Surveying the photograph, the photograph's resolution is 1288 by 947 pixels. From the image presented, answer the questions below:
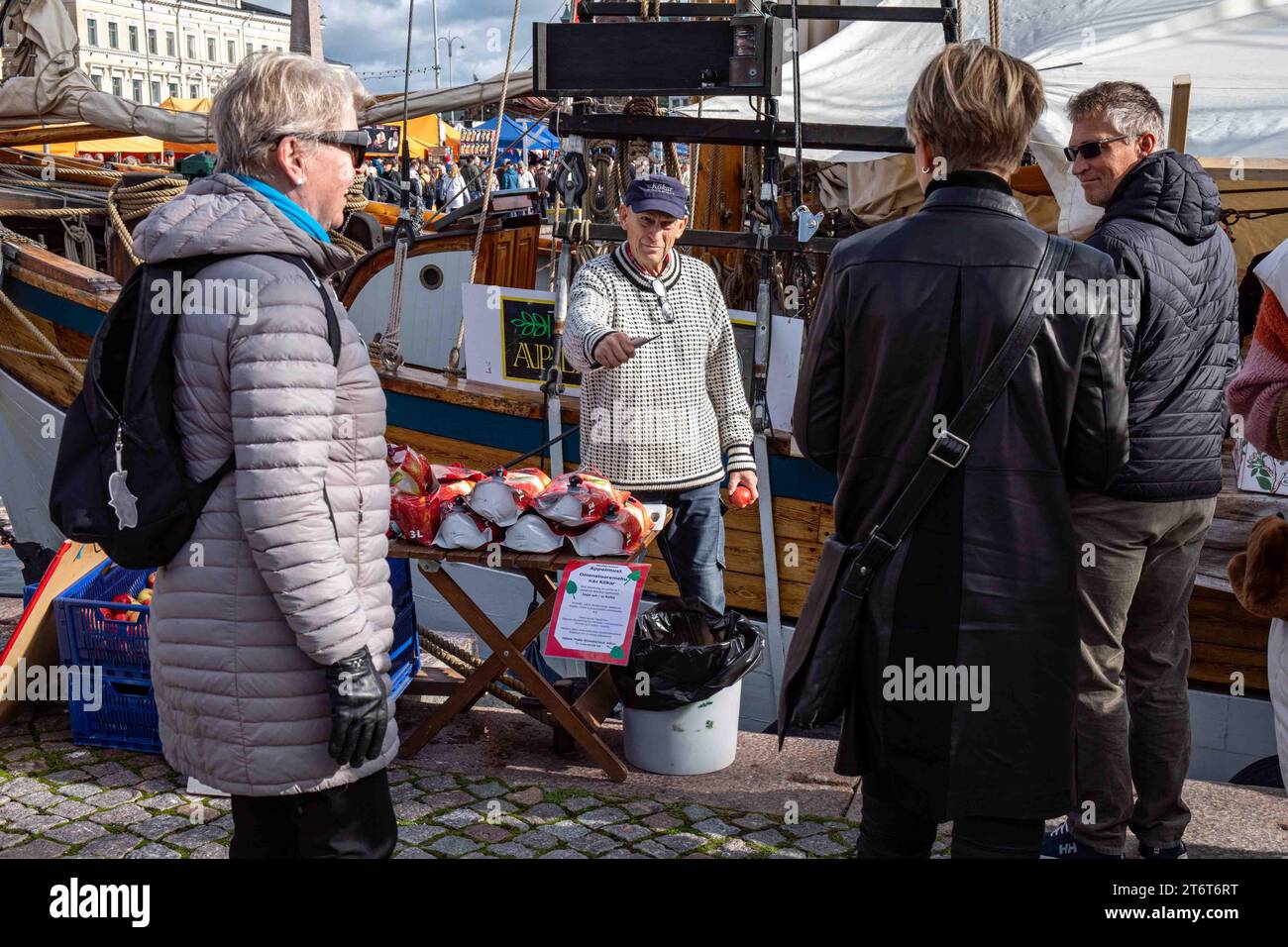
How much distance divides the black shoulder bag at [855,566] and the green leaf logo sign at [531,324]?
3.23 metres

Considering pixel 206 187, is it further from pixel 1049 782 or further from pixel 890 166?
pixel 890 166

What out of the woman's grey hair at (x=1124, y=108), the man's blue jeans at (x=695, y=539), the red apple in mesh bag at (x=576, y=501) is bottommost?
the man's blue jeans at (x=695, y=539)

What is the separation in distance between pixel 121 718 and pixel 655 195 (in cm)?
251

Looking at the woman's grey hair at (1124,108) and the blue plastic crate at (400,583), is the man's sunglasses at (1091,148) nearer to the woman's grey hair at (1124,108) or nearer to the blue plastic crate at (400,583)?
the woman's grey hair at (1124,108)

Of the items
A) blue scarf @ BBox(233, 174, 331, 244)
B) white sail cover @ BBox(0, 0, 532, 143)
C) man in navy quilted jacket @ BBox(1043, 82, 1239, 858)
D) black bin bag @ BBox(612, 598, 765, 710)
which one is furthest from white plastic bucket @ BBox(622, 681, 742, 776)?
white sail cover @ BBox(0, 0, 532, 143)

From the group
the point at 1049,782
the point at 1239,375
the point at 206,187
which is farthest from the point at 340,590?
the point at 1239,375

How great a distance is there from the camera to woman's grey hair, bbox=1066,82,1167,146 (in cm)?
323

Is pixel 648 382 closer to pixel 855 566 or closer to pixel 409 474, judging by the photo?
pixel 409 474

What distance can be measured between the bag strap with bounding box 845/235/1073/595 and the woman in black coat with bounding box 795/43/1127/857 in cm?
2

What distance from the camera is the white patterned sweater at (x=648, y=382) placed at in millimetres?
4230

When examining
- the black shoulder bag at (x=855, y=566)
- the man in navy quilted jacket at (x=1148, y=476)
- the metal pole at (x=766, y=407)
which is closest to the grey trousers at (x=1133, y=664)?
the man in navy quilted jacket at (x=1148, y=476)

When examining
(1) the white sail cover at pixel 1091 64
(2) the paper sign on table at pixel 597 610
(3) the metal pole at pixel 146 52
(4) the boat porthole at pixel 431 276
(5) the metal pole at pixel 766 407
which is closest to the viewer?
(2) the paper sign on table at pixel 597 610

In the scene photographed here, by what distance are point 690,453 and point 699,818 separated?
1219 mm

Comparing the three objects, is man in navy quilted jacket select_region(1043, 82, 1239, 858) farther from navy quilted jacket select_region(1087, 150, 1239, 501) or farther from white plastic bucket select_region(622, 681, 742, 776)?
white plastic bucket select_region(622, 681, 742, 776)
